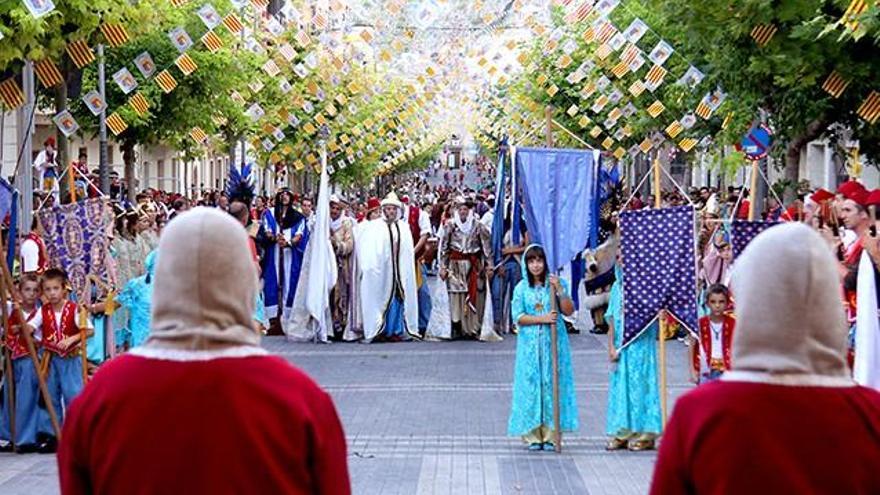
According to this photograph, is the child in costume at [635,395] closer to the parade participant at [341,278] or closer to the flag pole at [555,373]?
the flag pole at [555,373]

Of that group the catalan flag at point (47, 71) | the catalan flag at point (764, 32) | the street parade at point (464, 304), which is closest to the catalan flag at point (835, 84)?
the street parade at point (464, 304)

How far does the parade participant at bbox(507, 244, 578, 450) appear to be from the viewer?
14.1m

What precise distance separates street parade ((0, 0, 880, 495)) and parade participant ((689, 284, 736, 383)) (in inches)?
0.9

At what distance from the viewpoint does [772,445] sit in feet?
15.9

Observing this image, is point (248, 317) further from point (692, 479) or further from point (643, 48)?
point (643, 48)

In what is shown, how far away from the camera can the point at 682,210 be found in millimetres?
14148

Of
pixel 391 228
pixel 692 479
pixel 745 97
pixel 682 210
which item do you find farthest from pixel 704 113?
pixel 692 479

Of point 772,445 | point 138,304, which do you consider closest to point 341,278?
point 138,304

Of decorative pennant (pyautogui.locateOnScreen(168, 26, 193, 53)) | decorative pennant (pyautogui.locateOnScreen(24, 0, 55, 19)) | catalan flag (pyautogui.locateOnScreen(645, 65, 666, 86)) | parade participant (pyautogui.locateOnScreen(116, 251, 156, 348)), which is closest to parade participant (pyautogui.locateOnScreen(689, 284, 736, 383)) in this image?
parade participant (pyautogui.locateOnScreen(116, 251, 156, 348))

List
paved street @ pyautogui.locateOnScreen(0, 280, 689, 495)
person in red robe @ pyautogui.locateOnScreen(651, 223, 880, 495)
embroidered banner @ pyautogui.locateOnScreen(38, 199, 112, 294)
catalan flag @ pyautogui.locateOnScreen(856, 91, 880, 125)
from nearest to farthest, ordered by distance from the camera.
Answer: person in red robe @ pyautogui.locateOnScreen(651, 223, 880, 495) < paved street @ pyautogui.locateOnScreen(0, 280, 689, 495) < embroidered banner @ pyautogui.locateOnScreen(38, 199, 112, 294) < catalan flag @ pyautogui.locateOnScreen(856, 91, 880, 125)

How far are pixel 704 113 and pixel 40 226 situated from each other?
16.8 meters

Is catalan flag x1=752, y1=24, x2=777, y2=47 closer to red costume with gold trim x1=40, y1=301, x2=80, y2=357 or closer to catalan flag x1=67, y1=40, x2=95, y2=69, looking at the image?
catalan flag x1=67, y1=40, x2=95, y2=69

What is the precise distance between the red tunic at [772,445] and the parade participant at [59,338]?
32.2 feet

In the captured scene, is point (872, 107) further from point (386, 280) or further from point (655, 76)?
point (655, 76)
